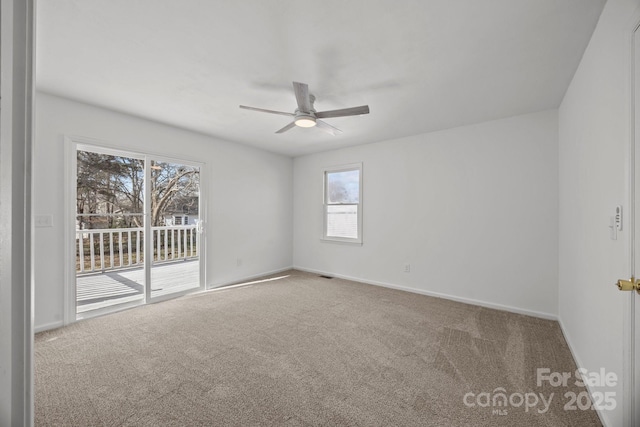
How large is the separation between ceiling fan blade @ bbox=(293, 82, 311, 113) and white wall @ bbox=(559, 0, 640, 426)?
1.93 meters

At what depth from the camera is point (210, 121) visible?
3.61m

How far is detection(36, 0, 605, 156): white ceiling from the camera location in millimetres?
1693

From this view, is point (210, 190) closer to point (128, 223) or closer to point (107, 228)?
point (128, 223)

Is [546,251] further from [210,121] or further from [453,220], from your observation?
[210,121]

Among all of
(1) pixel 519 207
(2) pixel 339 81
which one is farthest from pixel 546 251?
(2) pixel 339 81

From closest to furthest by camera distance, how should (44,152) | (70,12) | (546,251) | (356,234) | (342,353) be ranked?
1. (70,12)
2. (342,353)
3. (44,152)
4. (546,251)
5. (356,234)

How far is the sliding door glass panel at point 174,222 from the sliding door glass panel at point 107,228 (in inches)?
7.9

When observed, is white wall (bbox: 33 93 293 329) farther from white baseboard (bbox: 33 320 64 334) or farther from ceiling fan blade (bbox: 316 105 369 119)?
ceiling fan blade (bbox: 316 105 369 119)

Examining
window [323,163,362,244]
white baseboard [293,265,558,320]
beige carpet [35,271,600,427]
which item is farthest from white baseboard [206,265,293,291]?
window [323,163,362,244]

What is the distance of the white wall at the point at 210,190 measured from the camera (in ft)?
9.24

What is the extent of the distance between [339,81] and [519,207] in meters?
2.74

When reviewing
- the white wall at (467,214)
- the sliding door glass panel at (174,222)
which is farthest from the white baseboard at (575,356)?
the sliding door glass panel at (174,222)

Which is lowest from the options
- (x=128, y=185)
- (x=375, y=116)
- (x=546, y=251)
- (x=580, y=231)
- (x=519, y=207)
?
(x=546, y=251)

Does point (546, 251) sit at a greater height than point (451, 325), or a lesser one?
greater
